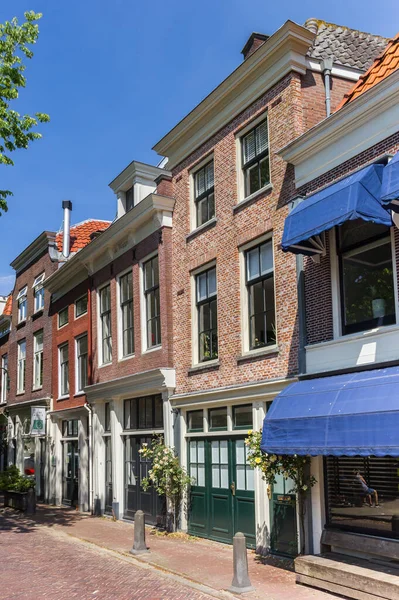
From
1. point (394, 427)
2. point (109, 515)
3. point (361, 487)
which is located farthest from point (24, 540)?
point (394, 427)

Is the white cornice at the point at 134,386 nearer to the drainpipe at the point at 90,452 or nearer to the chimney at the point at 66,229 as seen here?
the drainpipe at the point at 90,452

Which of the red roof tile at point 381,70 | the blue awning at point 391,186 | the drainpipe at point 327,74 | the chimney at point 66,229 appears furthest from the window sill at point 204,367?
the chimney at point 66,229

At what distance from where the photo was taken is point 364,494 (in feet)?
33.9

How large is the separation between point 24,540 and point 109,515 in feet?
14.1

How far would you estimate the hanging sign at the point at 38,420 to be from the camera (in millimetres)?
24875

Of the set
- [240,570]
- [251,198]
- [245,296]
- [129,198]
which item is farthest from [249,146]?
[240,570]

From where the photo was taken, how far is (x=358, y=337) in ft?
34.5

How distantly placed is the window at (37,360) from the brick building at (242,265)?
1263cm

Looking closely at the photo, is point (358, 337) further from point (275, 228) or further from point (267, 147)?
point (267, 147)

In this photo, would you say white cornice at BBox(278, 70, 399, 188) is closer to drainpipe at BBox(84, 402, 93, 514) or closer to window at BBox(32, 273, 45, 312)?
drainpipe at BBox(84, 402, 93, 514)

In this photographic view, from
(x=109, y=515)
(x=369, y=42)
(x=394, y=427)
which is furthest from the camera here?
(x=109, y=515)

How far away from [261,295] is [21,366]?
772 inches

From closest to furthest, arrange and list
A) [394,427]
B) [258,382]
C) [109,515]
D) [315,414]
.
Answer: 1. [394,427]
2. [315,414]
3. [258,382]
4. [109,515]

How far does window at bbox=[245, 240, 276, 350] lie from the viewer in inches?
528
